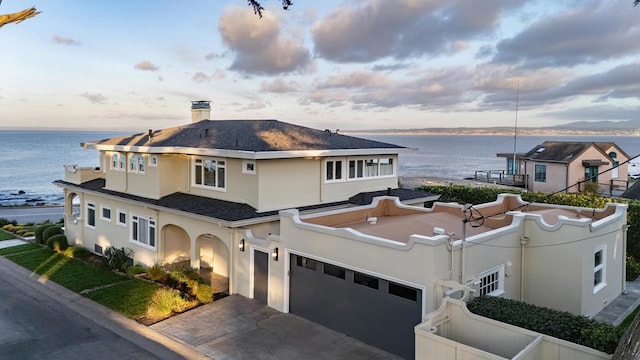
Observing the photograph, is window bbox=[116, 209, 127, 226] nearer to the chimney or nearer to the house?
the house

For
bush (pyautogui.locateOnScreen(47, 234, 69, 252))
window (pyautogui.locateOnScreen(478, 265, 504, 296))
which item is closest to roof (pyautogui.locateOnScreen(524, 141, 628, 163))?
window (pyautogui.locateOnScreen(478, 265, 504, 296))

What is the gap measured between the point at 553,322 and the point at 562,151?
32965 millimetres

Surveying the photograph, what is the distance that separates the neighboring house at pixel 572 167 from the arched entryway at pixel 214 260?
27.6m

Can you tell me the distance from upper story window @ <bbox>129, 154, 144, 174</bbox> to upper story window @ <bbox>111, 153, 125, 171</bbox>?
0.80 metres

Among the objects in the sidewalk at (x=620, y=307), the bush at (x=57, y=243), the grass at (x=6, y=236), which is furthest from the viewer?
the grass at (x=6, y=236)

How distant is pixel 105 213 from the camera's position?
2228 centimetres

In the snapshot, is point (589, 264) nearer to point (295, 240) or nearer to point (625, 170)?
point (295, 240)

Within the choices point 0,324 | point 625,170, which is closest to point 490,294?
point 0,324

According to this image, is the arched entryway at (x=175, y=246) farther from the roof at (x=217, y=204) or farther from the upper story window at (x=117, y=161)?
the upper story window at (x=117, y=161)

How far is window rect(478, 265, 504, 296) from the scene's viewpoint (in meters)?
12.8

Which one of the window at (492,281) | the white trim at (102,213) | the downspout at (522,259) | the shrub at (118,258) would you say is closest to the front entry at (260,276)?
the window at (492,281)

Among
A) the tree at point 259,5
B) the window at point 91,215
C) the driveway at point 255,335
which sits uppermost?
the tree at point 259,5

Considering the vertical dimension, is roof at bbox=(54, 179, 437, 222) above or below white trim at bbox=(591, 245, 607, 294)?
above

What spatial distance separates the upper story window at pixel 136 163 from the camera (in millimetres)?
20172
